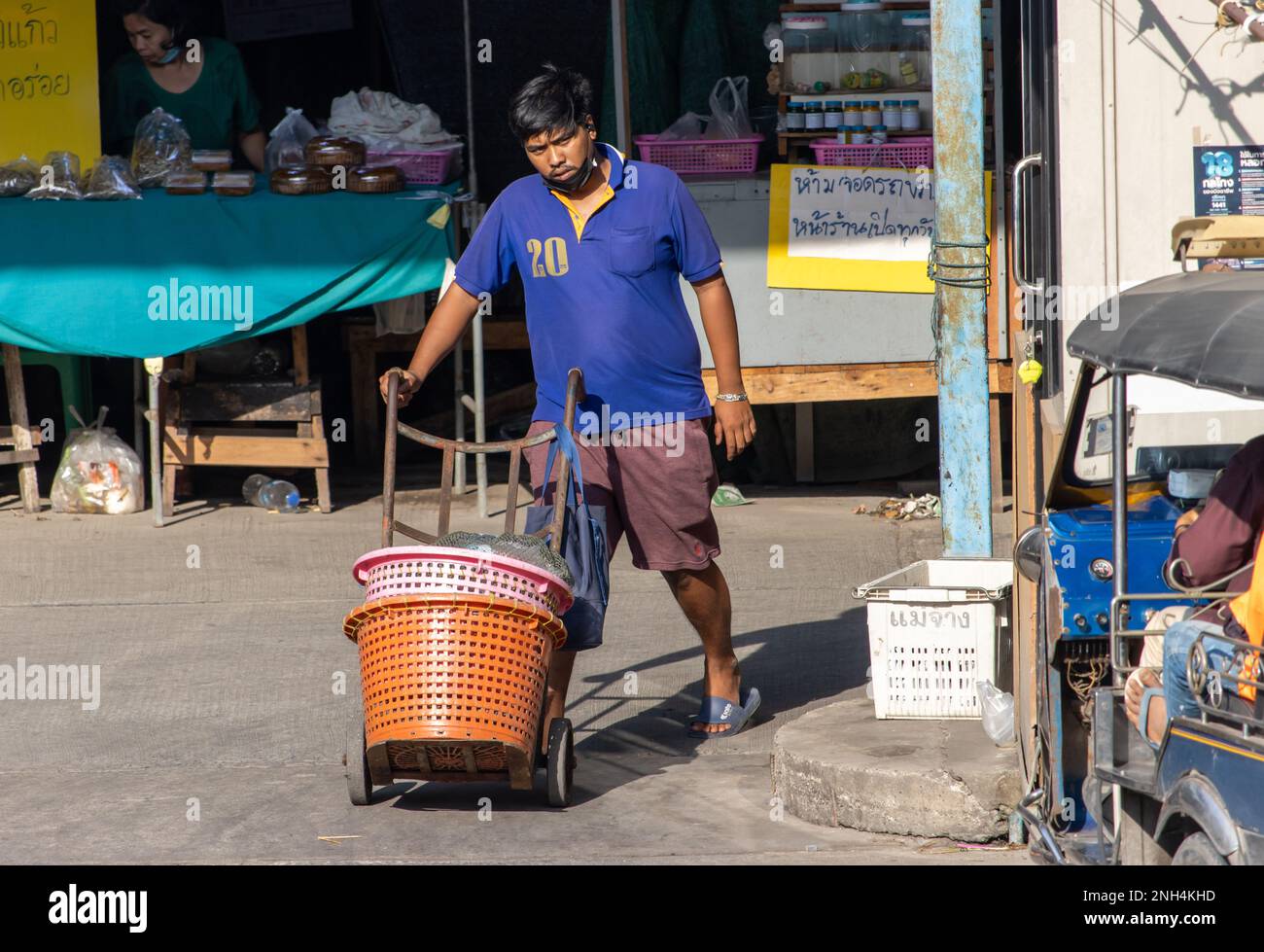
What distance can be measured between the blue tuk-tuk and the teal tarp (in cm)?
472

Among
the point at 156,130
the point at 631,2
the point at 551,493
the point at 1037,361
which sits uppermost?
the point at 631,2

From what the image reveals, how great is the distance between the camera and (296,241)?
8.50 m

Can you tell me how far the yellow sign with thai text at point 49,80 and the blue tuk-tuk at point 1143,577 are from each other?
6258 mm

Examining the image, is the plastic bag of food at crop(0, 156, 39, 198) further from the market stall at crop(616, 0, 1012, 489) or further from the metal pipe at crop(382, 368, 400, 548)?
the metal pipe at crop(382, 368, 400, 548)

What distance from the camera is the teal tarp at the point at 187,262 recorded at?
27.7ft

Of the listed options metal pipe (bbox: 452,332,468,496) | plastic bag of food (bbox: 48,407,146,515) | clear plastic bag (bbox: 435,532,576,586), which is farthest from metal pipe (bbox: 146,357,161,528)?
clear plastic bag (bbox: 435,532,576,586)

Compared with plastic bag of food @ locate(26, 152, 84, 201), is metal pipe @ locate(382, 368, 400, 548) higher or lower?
lower

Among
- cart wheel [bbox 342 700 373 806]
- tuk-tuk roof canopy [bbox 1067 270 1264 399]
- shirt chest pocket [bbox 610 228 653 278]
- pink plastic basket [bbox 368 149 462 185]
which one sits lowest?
cart wheel [bbox 342 700 373 806]

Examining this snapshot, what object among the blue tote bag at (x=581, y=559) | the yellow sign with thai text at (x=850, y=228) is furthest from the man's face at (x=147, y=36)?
the blue tote bag at (x=581, y=559)

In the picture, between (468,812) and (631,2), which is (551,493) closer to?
(468,812)

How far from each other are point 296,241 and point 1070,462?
5122 millimetres

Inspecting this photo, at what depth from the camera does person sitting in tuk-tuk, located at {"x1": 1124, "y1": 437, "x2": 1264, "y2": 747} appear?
10.6 ft

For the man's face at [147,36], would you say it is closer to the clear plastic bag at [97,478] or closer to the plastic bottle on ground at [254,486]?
the clear plastic bag at [97,478]
